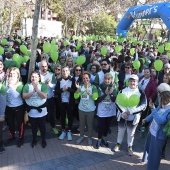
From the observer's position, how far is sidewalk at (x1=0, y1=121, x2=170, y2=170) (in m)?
4.20

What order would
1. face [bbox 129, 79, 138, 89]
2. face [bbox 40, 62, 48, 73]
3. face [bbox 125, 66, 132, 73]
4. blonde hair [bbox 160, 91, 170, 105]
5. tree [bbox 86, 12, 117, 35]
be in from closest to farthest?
blonde hair [bbox 160, 91, 170, 105] → face [bbox 129, 79, 138, 89] → face [bbox 40, 62, 48, 73] → face [bbox 125, 66, 132, 73] → tree [bbox 86, 12, 117, 35]

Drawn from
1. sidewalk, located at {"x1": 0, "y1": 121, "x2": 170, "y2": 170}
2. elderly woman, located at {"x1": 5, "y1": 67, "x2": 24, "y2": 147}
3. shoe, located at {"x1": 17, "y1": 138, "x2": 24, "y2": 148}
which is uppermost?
elderly woman, located at {"x1": 5, "y1": 67, "x2": 24, "y2": 147}

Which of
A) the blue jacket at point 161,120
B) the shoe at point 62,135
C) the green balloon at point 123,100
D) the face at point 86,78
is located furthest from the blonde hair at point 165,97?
the shoe at point 62,135

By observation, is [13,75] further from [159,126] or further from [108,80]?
[159,126]

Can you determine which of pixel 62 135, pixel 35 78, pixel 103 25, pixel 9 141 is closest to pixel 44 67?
pixel 35 78

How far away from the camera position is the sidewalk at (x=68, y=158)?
13.8ft

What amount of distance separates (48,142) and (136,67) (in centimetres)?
319

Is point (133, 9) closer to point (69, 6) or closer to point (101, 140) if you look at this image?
point (69, 6)

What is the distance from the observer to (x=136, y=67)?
655 centimetres

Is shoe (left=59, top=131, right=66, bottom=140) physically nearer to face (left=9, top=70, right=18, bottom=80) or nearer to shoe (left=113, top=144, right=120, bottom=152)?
shoe (left=113, top=144, right=120, bottom=152)

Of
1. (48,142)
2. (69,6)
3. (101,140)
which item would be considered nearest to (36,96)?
(48,142)

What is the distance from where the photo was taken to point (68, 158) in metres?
4.46

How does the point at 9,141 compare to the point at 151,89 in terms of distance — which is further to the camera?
the point at 151,89

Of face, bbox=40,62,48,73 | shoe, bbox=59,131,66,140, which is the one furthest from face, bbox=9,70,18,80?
shoe, bbox=59,131,66,140
